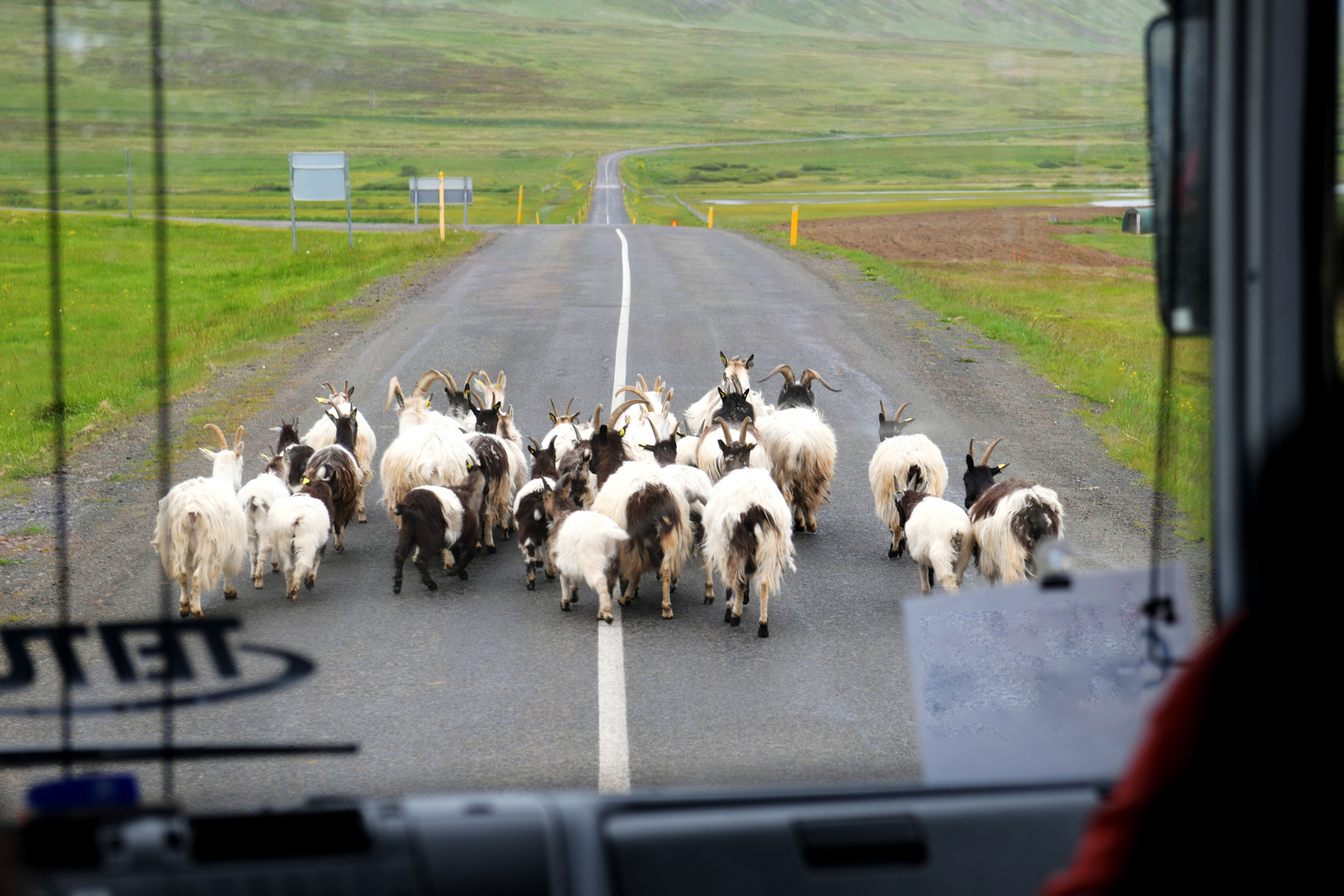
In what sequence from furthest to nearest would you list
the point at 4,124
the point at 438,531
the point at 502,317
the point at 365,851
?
1. the point at 502,317
2. the point at 438,531
3. the point at 4,124
4. the point at 365,851

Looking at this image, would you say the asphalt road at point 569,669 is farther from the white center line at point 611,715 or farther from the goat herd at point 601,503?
the goat herd at point 601,503

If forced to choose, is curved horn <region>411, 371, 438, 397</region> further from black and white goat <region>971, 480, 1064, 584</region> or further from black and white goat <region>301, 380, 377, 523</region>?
black and white goat <region>971, 480, 1064, 584</region>

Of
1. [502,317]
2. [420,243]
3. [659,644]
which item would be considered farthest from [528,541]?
[420,243]

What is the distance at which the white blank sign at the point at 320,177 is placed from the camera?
20625 millimetres

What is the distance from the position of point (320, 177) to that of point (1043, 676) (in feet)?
70.5

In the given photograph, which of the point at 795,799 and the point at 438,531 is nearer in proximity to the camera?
the point at 795,799

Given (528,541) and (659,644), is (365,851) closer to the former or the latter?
(659,644)

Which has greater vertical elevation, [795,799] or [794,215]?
[794,215]

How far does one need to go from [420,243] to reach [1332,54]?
103ft

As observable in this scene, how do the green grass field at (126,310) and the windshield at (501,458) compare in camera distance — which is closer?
the windshield at (501,458)

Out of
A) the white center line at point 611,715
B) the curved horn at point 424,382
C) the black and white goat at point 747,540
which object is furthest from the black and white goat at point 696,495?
the curved horn at point 424,382

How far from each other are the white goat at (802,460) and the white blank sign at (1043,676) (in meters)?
6.35

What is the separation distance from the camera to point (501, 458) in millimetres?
9195

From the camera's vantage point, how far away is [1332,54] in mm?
2094
